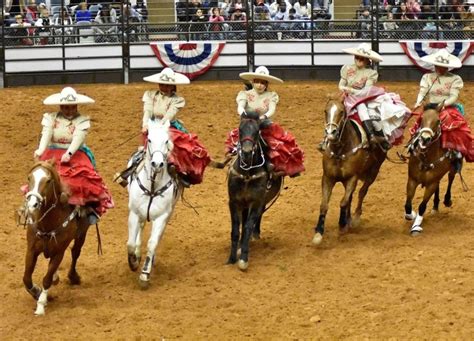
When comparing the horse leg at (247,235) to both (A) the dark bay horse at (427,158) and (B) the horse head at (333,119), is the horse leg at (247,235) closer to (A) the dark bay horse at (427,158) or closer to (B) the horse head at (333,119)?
(B) the horse head at (333,119)

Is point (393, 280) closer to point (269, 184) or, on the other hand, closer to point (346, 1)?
point (269, 184)

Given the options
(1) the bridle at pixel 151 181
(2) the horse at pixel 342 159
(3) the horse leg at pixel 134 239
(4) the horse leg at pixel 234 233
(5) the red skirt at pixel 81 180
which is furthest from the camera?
(2) the horse at pixel 342 159

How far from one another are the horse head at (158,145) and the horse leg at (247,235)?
5.02 feet

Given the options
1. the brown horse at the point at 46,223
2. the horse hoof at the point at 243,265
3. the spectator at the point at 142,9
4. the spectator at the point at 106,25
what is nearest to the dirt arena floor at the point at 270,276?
the horse hoof at the point at 243,265

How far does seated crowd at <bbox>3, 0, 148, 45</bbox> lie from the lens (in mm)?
22656

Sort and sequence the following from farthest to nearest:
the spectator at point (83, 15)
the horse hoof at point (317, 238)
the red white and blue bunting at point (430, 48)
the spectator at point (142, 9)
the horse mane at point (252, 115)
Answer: the spectator at point (142, 9), the spectator at point (83, 15), the red white and blue bunting at point (430, 48), the horse hoof at point (317, 238), the horse mane at point (252, 115)

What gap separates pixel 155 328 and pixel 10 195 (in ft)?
22.0

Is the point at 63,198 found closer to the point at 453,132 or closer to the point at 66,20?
the point at 453,132

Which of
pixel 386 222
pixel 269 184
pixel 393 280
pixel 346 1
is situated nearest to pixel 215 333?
pixel 393 280

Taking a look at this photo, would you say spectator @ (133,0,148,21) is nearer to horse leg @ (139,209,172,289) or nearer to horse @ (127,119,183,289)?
horse @ (127,119,183,289)

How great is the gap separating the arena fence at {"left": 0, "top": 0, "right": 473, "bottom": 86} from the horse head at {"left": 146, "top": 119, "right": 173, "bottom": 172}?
11.1 meters

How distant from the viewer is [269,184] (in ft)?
43.0

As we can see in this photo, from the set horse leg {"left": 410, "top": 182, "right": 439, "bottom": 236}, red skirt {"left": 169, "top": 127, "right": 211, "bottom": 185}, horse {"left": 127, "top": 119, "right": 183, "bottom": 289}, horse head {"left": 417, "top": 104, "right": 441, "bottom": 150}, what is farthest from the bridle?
horse leg {"left": 410, "top": 182, "right": 439, "bottom": 236}

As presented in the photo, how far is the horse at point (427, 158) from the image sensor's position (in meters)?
13.3
